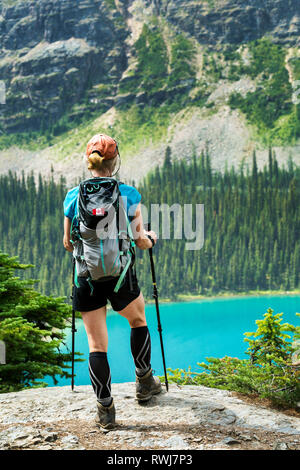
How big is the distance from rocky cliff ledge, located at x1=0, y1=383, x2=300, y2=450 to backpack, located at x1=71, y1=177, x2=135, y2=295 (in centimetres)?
95

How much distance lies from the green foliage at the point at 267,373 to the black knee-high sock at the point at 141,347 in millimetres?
874

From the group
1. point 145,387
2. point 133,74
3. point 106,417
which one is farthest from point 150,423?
point 133,74

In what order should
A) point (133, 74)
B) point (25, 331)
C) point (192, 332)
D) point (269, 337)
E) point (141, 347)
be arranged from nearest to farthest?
1. point (141, 347)
2. point (25, 331)
3. point (269, 337)
4. point (192, 332)
5. point (133, 74)

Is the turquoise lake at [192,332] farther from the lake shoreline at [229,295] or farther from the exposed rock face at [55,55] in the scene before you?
the exposed rock face at [55,55]

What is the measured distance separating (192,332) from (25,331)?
4601cm

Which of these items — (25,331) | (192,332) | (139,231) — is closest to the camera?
(139,231)

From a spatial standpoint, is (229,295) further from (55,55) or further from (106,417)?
(55,55)

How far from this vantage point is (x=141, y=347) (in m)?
3.67

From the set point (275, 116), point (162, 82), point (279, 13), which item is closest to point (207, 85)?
point (162, 82)

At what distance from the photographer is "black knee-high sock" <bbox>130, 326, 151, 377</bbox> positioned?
3.65 m

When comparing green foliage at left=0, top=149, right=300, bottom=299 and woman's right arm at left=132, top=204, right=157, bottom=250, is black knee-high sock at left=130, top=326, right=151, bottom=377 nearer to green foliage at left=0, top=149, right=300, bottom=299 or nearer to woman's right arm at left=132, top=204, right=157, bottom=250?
woman's right arm at left=132, top=204, right=157, bottom=250

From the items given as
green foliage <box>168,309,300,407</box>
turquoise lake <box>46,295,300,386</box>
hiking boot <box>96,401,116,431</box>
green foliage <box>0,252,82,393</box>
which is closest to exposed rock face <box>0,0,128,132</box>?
turquoise lake <box>46,295,300,386</box>

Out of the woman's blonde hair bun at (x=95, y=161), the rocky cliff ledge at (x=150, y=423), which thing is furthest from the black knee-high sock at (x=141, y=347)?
the woman's blonde hair bun at (x=95, y=161)
